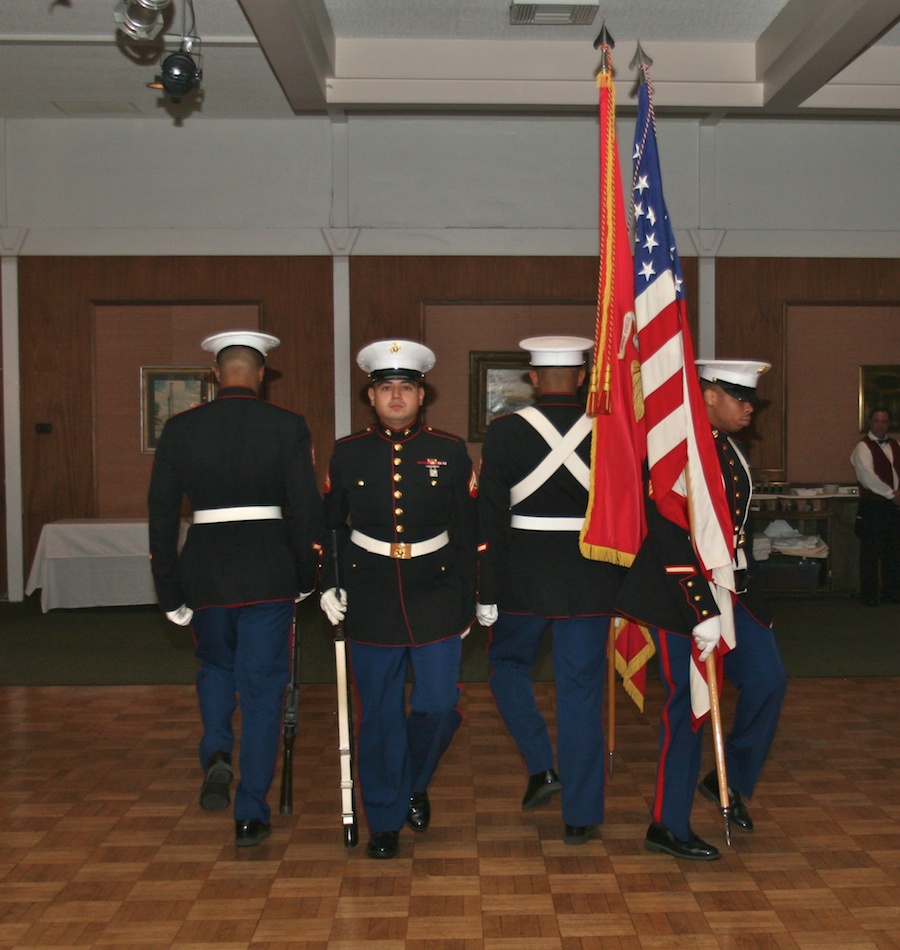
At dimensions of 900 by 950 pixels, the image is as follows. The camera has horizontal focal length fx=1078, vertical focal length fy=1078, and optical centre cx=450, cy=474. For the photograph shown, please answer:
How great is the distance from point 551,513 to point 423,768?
3.13 feet

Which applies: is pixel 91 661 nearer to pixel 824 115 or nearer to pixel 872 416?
pixel 872 416

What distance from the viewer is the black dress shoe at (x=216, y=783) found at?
378cm

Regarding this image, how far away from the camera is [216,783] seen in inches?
151

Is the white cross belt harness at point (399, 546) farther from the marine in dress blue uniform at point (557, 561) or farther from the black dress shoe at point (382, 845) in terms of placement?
the black dress shoe at point (382, 845)

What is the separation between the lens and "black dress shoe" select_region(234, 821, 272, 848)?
3.52m

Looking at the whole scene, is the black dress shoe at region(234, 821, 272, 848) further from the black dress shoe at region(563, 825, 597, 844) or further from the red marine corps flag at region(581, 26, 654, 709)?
the red marine corps flag at region(581, 26, 654, 709)

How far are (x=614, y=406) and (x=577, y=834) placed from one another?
1.40m

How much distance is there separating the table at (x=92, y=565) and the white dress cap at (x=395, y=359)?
514 centimetres

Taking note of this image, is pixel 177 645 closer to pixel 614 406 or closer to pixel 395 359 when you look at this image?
pixel 395 359

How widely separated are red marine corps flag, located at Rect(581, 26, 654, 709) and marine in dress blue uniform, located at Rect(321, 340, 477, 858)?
1.42ft

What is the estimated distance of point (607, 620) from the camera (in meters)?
3.54

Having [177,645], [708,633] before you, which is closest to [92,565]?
[177,645]

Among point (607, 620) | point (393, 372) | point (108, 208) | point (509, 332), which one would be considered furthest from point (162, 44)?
point (607, 620)

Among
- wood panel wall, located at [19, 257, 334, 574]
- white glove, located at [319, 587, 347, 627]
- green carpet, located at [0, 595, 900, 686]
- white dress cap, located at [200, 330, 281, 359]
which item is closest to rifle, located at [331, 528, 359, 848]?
white glove, located at [319, 587, 347, 627]
